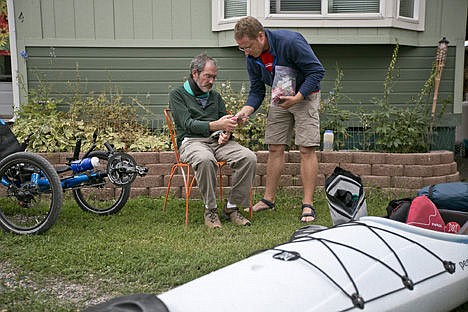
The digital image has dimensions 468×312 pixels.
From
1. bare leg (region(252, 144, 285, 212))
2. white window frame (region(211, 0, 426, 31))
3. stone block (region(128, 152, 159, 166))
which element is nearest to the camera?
bare leg (region(252, 144, 285, 212))

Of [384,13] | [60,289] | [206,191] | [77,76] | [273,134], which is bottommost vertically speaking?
[60,289]

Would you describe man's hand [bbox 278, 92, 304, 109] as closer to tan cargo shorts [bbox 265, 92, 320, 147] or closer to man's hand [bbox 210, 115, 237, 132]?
tan cargo shorts [bbox 265, 92, 320, 147]

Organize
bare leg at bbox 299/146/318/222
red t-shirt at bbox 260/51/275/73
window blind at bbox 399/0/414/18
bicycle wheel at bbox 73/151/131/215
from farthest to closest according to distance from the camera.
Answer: window blind at bbox 399/0/414/18
bare leg at bbox 299/146/318/222
red t-shirt at bbox 260/51/275/73
bicycle wheel at bbox 73/151/131/215

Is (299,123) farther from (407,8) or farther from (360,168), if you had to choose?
(407,8)

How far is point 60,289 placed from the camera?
291 centimetres

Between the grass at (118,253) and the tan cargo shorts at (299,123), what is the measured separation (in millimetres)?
680

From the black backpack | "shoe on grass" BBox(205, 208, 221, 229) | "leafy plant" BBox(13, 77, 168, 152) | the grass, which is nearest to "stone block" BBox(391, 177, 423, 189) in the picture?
the grass

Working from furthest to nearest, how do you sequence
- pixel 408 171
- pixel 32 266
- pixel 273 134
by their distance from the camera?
pixel 408 171, pixel 273 134, pixel 32 266

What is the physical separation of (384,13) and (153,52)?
9.94 feet

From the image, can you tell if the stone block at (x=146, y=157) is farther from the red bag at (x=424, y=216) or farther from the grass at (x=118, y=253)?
the red bag at (x=424, y=216)

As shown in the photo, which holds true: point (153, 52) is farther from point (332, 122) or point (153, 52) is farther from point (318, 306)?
point (318, 306)

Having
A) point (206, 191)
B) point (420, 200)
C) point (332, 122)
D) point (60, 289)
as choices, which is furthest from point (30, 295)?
point (332, 122)

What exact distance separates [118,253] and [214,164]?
1.06 m

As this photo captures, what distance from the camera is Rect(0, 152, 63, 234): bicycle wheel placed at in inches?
144
